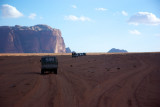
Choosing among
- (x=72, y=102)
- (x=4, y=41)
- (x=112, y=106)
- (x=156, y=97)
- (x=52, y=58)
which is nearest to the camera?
(x=112, y=106)

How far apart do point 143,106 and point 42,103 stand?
3913 millimetres

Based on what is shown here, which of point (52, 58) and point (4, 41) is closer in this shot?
point (52, 58)

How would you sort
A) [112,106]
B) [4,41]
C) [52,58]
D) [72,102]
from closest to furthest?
[112,106] < [72,102] < [52,58] < [4,41]

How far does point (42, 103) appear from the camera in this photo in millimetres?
10773

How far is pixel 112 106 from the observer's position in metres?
10.2

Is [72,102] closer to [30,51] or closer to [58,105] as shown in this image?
[58,105]

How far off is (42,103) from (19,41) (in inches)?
7392

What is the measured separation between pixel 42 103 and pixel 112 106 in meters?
2.75

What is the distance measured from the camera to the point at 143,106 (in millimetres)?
10430

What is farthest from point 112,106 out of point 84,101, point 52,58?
point 52,58

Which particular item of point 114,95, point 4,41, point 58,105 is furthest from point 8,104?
point 4,41

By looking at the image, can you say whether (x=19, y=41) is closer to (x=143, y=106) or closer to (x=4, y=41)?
(x=4, y=41)

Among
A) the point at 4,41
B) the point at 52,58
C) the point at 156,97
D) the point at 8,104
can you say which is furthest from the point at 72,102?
the point at 4,41

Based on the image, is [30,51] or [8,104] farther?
[30,51]
